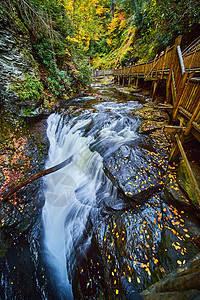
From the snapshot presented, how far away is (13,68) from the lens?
6.43 m

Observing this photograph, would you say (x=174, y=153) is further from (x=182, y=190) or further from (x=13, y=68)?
(x=13, y=68)

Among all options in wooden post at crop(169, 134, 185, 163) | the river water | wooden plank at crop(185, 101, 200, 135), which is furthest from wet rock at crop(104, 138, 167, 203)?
wooden plank at crop(185, 101, 200, 135)

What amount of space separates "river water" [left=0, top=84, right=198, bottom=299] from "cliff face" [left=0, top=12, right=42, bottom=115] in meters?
4.15

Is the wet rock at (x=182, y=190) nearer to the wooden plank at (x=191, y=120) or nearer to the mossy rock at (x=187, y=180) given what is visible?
A: the mossy rock at (x=187, y=180)

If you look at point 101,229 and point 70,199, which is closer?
point 101,229

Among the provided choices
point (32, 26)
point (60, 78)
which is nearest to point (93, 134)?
point (60, 78)

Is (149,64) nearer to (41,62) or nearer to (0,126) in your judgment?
(41,62)

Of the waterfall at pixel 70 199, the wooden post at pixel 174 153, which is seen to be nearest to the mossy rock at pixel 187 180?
the wooden post at pixel 174 153

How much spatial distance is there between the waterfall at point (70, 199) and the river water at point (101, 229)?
3 centimetres

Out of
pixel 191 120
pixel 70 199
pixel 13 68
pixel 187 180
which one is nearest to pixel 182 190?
pixel 187 180

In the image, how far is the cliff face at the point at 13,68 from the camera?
604 centimetres

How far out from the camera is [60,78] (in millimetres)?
10156

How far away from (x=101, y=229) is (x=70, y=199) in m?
2.33

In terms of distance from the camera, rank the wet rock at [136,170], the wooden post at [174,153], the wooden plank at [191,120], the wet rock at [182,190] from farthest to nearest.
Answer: the wooden post at [174,153] → the wet rock at [136,170] → the wet rock at [182,190] → the wooden plank at [191,120]
